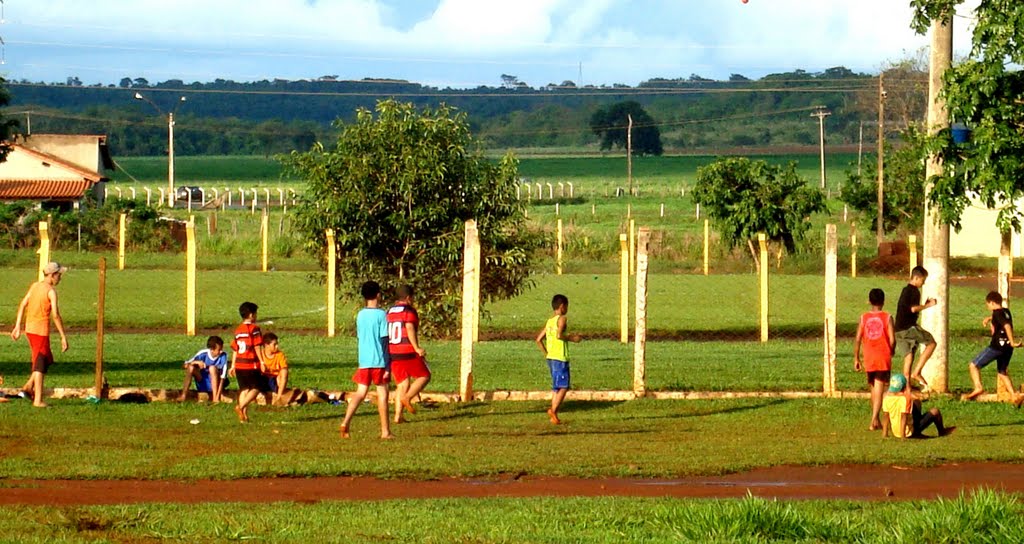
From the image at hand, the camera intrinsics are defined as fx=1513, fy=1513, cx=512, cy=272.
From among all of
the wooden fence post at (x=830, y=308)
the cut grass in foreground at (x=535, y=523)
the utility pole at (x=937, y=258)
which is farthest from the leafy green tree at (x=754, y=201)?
the cut grass in foreground at (x=535, y=523)

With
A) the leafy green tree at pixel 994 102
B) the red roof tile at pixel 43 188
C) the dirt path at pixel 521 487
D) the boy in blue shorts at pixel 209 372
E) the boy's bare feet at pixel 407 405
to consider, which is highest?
the red roof tile at pixel 43 188

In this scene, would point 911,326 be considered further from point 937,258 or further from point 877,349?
point 877,349

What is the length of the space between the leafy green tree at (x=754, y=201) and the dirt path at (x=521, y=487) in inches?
1516

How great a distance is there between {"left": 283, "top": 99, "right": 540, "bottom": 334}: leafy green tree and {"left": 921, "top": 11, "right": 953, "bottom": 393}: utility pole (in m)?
7.74

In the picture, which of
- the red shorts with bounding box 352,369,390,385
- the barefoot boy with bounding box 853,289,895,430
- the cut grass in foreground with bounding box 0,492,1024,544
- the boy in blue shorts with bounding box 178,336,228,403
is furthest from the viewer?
the boy in blue shorts with bounding box 178,336,228,403

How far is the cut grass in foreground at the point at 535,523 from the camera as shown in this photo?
30.5 ft

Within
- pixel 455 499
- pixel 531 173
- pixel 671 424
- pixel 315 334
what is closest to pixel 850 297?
pixel 315 334

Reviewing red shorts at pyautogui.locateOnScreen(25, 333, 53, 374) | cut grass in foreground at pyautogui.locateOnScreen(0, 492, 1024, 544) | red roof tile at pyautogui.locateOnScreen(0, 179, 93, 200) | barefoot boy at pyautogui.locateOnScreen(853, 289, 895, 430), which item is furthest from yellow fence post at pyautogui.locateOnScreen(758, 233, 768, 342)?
red roof tile at pyautogui.locateOnScreen(0, 179, 93, 200)

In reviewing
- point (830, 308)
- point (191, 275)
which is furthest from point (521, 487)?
point (191, 275)

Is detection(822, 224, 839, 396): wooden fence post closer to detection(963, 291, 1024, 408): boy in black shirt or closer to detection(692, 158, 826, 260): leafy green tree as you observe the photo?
detection(963, 291, 1024, 408): boy in black shirt

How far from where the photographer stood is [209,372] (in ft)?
57.6

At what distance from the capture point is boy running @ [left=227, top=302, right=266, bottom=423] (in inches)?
630

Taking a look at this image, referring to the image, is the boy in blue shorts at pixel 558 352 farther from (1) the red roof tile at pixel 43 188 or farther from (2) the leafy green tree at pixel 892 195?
(1) the red roof tile at pixel 43 188

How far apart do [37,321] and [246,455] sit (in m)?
4.52
